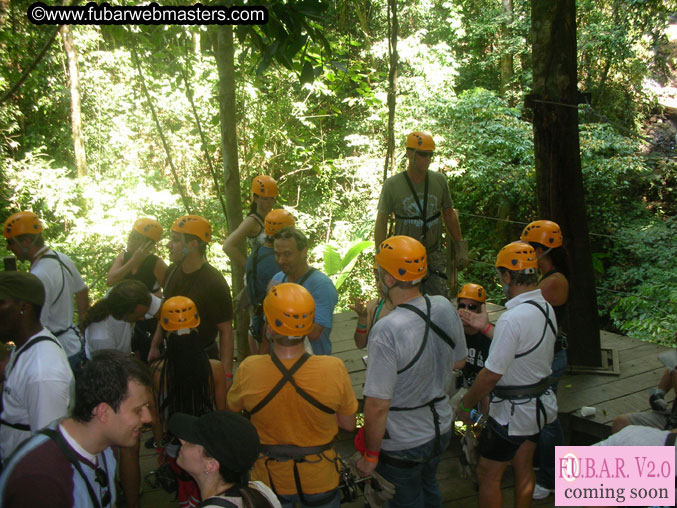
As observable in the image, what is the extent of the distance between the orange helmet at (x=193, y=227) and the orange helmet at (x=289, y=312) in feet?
4.71

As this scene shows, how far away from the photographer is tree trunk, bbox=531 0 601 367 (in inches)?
185

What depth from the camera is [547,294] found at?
3.47 metres

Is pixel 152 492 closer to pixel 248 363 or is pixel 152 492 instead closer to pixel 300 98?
pixel 248 363

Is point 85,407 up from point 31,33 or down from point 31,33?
down

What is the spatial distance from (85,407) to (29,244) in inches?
101

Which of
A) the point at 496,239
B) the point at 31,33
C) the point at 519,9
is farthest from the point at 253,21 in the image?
the point at 519,9

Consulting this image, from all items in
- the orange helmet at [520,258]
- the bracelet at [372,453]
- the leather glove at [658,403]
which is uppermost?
the orange helmet at [520,258]

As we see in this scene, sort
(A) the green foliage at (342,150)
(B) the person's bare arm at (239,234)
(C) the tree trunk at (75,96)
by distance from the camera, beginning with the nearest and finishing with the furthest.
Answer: (B) the person's bare arm at (239,234), (C) the tree trunk at (75,96), (A) the green foliage at (342,150)

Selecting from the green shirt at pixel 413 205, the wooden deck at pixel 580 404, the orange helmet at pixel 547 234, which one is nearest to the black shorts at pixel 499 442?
the wooden deck at pixel 580 404

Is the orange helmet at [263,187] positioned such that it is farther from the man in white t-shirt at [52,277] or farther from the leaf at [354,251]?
the leaf at [354,251]

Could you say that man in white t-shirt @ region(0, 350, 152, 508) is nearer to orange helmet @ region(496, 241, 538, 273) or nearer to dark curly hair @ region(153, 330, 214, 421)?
dark curly hair @ region(153, 330, 214, 421)

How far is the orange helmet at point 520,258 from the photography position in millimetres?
2914

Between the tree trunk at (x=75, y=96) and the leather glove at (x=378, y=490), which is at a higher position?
the tree trunk at (x=75, y=96)

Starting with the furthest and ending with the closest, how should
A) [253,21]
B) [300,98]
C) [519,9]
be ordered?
[519,9] < [300,98] < [253,21]
